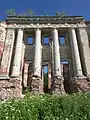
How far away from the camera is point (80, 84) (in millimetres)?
14852

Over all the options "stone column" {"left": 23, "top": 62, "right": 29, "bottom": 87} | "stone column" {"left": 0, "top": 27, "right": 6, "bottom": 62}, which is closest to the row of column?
"stone column" {"left": 0, "top": 27, "right": 6, "bottom": 62}

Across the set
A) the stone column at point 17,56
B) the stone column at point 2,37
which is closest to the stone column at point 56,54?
the stone column at point 17,56

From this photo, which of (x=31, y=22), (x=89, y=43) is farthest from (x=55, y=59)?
(x=31, y=22)

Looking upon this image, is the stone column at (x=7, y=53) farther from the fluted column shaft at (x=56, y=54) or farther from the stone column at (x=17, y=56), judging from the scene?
the fluted column shaft at (x=56, y=54)

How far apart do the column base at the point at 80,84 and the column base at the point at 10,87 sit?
483 cm

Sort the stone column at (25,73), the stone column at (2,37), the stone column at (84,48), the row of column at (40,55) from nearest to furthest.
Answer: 1. the row of column at (40,55)
2. the stone column at (84,48)
3. the stone column at (2,37)
4. the stone column at (25,73)

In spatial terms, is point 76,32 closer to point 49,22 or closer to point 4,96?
point 49,22

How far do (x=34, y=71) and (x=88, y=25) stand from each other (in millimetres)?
8330

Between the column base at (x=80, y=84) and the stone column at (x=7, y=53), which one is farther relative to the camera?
the stone column at (x=7, y=53)

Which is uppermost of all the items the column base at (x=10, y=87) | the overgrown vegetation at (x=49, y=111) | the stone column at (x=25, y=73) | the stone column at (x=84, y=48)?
the stone column at (x=84, y=48)

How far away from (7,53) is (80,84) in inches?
305

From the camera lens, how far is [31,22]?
19.4 metres

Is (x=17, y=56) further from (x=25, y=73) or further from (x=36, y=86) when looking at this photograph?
(x=36, y=86)

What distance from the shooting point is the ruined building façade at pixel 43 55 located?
15023 millimetres
